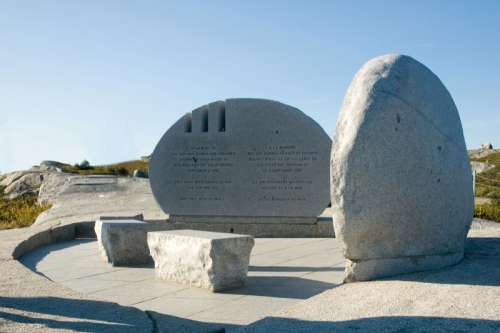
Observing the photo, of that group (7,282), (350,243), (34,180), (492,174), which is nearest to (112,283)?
(7,282)

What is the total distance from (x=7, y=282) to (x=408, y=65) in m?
4.57

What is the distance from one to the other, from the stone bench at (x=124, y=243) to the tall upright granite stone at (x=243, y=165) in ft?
10.7

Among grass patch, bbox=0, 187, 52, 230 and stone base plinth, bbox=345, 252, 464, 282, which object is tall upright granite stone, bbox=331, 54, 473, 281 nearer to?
stone base plinth, bbox=345, 252, 464, 282

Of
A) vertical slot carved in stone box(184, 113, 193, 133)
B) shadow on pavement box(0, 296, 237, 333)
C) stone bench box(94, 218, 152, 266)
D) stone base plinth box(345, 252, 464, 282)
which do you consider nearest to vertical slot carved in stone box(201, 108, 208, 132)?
vertical slot carved in stone box(184, 113, 193, 133)

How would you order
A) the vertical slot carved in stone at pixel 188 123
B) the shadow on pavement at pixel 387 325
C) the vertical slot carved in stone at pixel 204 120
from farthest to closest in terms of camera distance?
the vertical slot carved in stone at pixel 188 123
the vertical slot carved in stone at pixel 204 120
the shadow on pavement at pixel 387 325

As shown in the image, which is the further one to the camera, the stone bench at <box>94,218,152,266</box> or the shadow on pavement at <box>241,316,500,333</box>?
the stone bench at <box>94,218,152,266</box>

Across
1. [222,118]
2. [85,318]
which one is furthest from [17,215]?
[85,318]

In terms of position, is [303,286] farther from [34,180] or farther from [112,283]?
[34,180]

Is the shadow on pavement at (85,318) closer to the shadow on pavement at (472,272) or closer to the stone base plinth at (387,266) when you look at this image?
the stone base plinth at (387,266)

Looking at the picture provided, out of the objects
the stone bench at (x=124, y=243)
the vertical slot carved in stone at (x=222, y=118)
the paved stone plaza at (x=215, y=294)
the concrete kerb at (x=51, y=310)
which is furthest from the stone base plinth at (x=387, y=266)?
the vertical slot carved in stone at (x=222, y=118)

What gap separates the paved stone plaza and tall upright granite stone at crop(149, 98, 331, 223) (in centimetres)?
147

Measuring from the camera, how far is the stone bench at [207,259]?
18.6ft

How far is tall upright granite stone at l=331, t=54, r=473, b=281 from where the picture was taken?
Answer: 15.0 feet

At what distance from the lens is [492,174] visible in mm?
30344
